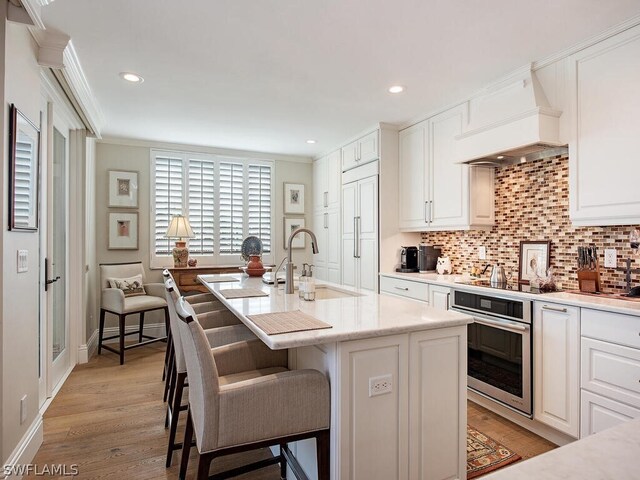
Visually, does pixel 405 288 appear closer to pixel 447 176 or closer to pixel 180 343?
pixel 447 176

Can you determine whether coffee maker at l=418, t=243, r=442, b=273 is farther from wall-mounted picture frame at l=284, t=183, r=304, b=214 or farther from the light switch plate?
the light switch plate

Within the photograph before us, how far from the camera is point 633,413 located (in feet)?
6.48

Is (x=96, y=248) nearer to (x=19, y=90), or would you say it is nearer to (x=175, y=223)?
(x=175, y=223)

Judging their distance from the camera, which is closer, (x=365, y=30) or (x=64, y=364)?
(x=365, y=30)

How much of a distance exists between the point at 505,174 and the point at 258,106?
2.39 m

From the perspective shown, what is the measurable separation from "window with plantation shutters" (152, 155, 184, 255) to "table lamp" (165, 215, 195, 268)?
192 millimetres

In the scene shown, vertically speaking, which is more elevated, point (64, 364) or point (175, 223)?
point (175, 223)

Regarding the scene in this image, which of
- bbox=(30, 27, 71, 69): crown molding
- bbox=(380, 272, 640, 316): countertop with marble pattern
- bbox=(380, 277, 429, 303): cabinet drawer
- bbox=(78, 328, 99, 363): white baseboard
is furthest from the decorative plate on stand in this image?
bbox=(30, 27, 71, 69): crown molding

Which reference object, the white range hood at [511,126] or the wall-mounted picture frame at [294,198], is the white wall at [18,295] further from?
the wall-mounted picture frame at [294,198]

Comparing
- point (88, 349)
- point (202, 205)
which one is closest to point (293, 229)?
point (202, 205)

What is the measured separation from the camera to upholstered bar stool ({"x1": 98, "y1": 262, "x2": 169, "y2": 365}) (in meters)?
4.05

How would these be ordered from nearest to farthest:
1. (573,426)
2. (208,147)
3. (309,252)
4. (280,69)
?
(573,426) < (280,69) < (208,147) < (309,252)

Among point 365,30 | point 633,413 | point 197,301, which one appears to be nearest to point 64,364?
point 197,301

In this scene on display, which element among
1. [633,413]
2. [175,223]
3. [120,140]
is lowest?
[633,413]
